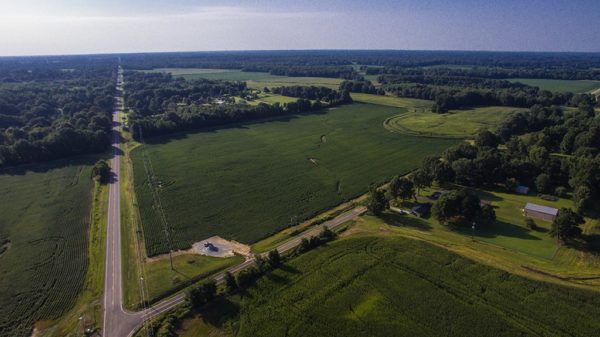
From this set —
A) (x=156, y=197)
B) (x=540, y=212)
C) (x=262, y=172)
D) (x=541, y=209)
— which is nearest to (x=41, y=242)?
(x=156, y=197)

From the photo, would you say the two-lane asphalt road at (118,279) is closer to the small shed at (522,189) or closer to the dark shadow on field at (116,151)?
the dark shadow on field at (116,151)

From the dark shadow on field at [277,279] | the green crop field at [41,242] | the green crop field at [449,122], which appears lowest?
the green crop field at [41,242]

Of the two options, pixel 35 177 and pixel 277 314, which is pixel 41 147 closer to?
pixel 35 177

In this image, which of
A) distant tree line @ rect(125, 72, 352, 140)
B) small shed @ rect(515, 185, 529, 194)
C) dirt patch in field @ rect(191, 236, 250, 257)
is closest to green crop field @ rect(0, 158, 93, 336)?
dirt patch in field @ rect(191, 236, 250, 257)

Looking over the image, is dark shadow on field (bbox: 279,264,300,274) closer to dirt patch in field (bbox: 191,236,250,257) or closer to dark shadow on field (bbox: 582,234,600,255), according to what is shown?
dirt patch in field (bbox: 191,236,250,257)

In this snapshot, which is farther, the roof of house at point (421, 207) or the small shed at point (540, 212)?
the roof of house at point (421, 207)

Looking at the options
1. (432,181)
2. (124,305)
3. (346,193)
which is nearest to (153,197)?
(124,305)

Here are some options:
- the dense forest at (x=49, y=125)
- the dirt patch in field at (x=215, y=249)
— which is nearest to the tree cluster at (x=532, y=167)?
the dirt patch in field at (x=215, y=249)
